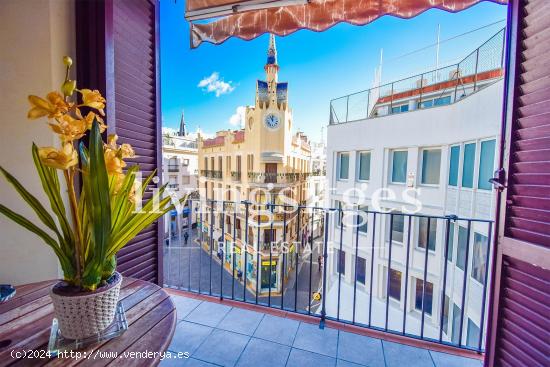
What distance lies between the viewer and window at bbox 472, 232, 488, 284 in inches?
167

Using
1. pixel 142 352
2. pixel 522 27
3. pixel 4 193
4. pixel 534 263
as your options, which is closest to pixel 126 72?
pixel 4 193

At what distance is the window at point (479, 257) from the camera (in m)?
4.25

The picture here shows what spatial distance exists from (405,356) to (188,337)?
1453 mm

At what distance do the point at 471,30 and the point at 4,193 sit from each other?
756cm

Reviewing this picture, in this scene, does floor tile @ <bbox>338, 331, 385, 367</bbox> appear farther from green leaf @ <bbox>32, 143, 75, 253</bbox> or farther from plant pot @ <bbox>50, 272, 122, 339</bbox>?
green leaf @ <bbox>32, 143, 75, 253</bbox>

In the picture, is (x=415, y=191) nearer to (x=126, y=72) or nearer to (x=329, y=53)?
(x=329, y=53)

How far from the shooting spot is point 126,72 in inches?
64.6

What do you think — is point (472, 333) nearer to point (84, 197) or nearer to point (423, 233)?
point (423, 233)

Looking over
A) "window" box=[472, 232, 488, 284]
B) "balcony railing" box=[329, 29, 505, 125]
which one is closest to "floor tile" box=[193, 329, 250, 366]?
"window" box=[472, 232, 488, 284]

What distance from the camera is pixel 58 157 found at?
2.19 ft

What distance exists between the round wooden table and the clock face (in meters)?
11.5

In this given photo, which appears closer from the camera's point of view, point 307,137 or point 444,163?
point 444,163

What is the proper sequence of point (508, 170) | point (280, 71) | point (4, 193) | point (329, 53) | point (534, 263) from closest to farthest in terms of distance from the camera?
1. point (534, 263)
2. point (508, 170)
3. point (4, 193)
4. point (329, 53)
5. point (280, 71)

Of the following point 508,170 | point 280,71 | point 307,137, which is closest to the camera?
point 508,170
